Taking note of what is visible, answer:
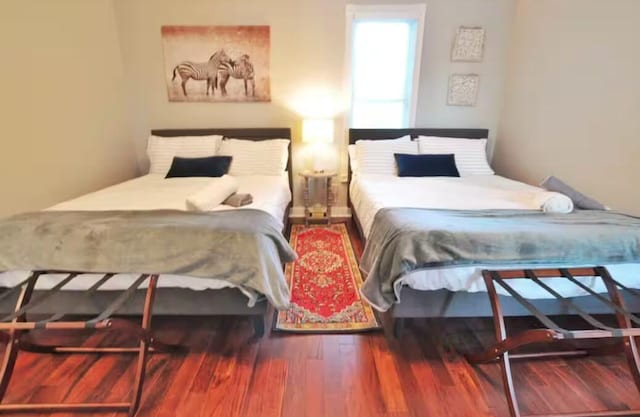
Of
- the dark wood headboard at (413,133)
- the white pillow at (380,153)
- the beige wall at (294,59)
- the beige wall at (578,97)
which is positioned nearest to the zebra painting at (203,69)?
the beige wall at (294,59)

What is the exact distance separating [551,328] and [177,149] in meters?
3.26

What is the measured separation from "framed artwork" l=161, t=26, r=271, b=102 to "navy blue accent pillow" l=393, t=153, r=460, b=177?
5.40 feet

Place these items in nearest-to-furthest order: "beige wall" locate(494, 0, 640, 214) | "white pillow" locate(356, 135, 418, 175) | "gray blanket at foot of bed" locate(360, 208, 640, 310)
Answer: "gray blanket at foot of bed" locate(360, 208, 640, 310)
"beige wall" locate(494, 0, 640, 214)
"white pillow" locate(356, 135, 418, 175)

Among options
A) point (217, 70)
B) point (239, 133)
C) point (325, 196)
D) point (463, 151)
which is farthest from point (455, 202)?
point (217, 70)

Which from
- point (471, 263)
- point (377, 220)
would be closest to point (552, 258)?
point (471, 263)

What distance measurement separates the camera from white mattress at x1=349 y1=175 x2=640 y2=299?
56.8 inches

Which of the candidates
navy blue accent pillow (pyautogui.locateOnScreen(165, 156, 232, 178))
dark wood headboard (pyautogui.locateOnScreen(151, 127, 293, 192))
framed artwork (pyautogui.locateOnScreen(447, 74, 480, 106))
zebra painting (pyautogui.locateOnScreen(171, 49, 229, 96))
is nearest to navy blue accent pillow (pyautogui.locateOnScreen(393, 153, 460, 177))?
framed artwork (pyautogui.locateOnScreen(447, 74, 480, 106))

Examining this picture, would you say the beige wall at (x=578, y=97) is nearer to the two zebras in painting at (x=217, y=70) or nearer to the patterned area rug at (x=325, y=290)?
the patterned area rug at (x=325, y=290)

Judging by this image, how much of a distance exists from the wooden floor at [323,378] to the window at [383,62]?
8.38 ft

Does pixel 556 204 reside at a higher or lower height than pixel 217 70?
lower

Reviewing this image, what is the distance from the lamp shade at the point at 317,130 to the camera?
3137 millimetres

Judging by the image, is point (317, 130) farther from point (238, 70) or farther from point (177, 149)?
point (177, 149)

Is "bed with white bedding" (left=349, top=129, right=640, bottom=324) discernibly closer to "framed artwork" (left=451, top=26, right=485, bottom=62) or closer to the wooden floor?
the wooden floor

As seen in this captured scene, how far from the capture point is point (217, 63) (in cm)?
323
